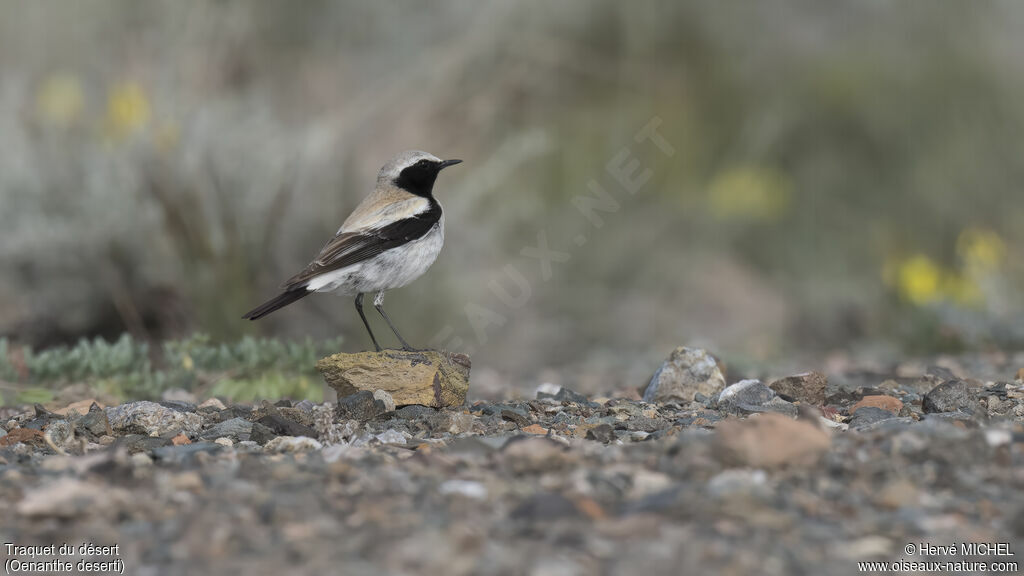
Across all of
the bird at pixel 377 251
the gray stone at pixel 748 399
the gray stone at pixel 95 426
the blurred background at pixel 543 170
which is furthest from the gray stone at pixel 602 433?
the blurred background at pixel 543 170

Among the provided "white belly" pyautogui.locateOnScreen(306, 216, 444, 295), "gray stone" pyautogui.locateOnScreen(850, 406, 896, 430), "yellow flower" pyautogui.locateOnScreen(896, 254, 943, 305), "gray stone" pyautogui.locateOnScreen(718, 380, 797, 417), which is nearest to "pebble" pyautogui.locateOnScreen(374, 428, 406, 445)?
"white belly" pyautogui.locateOnScreen(306, 216, 444, 295)

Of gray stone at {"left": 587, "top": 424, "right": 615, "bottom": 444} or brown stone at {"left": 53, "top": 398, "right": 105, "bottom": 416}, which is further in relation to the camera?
brown stone at {"left": 53, "top": 398, "right": 105, "bottom": 416}

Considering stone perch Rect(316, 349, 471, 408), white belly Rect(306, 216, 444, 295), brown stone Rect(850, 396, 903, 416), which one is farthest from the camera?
white belly Rect(306, 216, 444, 295)

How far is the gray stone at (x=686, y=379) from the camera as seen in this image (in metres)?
4.87

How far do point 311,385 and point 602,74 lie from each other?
620 centimetres

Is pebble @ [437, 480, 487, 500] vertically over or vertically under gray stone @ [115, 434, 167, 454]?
under

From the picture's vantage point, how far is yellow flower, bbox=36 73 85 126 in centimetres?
799

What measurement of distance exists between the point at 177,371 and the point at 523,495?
112 inches

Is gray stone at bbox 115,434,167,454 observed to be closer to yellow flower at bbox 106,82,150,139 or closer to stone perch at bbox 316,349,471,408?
stone perch at bbox 316,349,471,408

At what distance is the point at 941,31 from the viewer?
1101 cm

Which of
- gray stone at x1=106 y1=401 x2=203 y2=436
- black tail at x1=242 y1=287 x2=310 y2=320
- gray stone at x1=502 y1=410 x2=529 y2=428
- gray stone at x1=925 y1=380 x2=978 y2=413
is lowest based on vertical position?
gray stone at x1=106 y1=401 x2=203 y2=436

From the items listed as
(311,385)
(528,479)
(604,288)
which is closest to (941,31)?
(604,288)

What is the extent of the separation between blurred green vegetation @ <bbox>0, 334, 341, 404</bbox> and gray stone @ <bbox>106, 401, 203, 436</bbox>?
2.67ft

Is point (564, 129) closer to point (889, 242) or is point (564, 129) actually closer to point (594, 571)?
point (889, 242)
